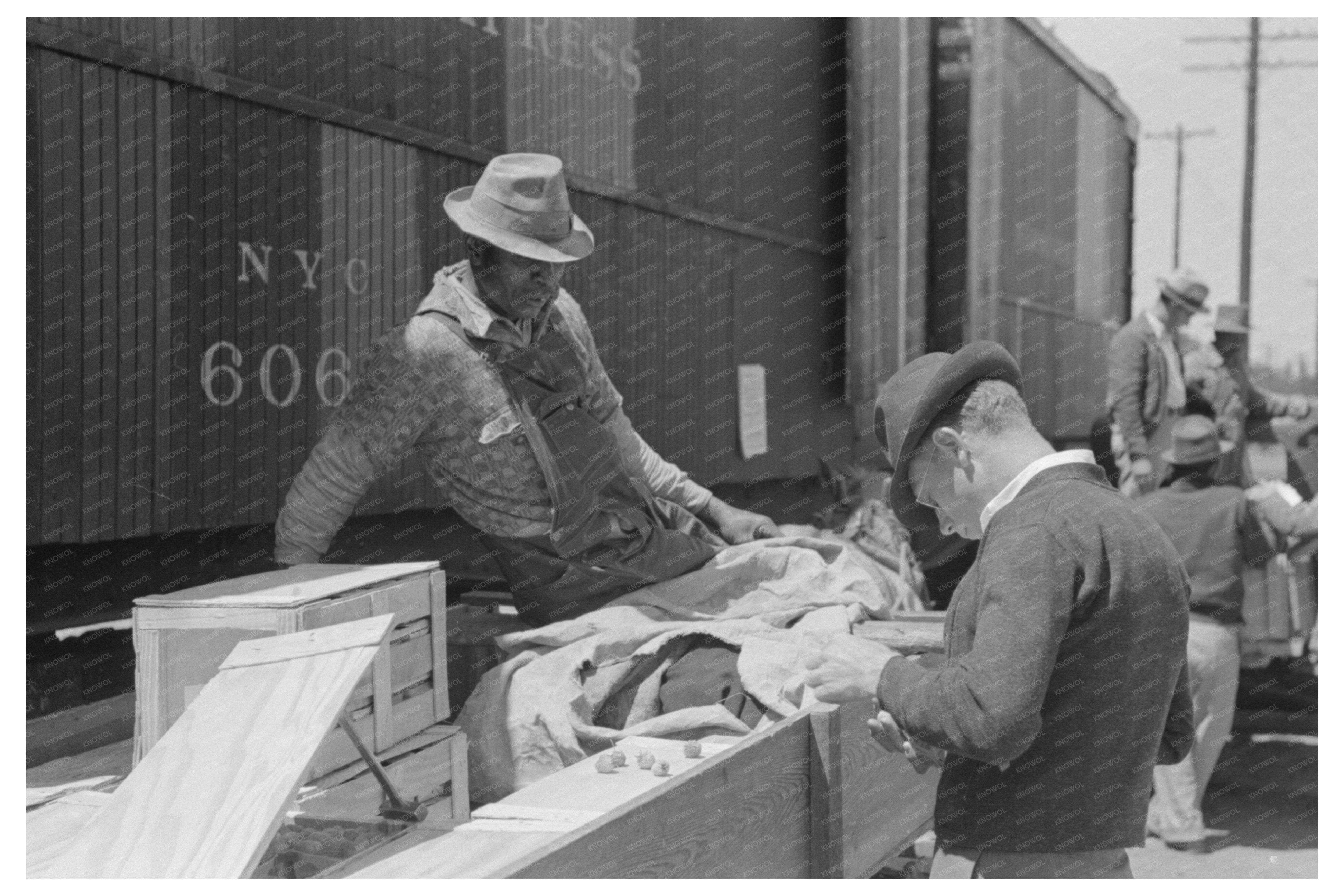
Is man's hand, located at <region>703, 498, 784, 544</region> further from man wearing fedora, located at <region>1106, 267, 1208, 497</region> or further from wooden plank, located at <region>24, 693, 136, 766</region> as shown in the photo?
man wearing fedora, located at <region>1106, 267, 1208, 497</region>

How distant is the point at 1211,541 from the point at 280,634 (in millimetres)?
4980

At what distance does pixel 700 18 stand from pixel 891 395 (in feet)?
21.2

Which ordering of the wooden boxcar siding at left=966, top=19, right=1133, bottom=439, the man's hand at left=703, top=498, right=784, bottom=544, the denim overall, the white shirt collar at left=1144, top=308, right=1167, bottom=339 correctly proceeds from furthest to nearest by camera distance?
the wooden boxcar siding at left=966, top=19, right=1133, bottom=439 → the white shirt collar at left=1144, top=308, right=1167, bottom=339 → the man's hand at left=703, top=498, right=784, bottom=544 → the denim overall

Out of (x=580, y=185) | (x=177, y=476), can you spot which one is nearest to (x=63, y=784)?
(x=177, y=476)

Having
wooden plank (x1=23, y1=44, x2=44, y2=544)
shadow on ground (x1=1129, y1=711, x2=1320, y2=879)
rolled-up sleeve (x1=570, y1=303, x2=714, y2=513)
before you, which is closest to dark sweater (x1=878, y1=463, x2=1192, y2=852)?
rolled-up sleeve (x1=570, y1=303, x2=714, y2=513)

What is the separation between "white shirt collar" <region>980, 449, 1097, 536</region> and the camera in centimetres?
228

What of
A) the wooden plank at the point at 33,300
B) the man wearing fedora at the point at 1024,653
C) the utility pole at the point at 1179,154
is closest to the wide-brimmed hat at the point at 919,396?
the man wearing fedora at the point at 1024,653

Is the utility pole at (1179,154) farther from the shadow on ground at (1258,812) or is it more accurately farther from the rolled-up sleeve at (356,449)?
the rolled-up sleeve at (356,449)

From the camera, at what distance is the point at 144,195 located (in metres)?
4.42

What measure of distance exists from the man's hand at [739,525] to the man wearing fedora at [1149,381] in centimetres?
381

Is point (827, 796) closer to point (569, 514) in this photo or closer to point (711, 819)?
point (711, 819)

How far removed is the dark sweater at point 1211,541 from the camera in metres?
6.53

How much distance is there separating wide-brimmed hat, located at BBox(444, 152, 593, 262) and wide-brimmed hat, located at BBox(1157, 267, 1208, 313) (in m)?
5.52

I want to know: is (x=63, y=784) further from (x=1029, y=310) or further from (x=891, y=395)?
(x=1029, y=310)
